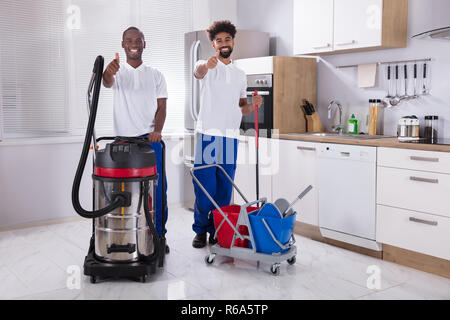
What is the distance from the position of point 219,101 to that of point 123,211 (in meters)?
1.10

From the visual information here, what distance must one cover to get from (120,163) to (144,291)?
74 centimetres

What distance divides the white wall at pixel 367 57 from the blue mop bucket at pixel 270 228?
1366mm

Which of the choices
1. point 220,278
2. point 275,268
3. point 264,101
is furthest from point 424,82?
point 220,278

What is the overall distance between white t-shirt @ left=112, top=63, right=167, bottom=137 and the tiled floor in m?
0.94

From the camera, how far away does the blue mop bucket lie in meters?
3.05

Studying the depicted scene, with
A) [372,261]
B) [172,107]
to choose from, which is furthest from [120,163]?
[172,107]

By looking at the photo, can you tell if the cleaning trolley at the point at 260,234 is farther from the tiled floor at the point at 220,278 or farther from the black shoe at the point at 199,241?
the black shoe at the point at 199,241

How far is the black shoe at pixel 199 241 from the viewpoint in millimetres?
3688

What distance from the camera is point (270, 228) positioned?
3066 mm

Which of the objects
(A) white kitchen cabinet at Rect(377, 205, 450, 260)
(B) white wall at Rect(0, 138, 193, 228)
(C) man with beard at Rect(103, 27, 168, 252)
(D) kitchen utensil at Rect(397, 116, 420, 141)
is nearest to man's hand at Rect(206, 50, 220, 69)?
(C) man with beard at Rect(103, 27, 168, 252)

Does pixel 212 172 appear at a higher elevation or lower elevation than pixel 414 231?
higher

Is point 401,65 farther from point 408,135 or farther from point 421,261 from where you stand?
point 421,261

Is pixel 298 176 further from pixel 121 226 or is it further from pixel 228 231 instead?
pixel 121 226

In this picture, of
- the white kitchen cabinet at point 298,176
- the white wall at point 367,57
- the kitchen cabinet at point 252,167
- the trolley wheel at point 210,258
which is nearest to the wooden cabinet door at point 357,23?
the white wall at point 367,57
